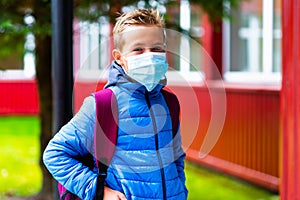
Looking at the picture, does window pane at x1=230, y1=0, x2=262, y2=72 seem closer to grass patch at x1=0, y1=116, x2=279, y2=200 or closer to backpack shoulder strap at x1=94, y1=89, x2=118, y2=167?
grass patch at x1=0, y1=116, x2=279, y2=200

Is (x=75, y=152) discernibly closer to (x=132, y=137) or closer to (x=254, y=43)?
(x=132, y=137)

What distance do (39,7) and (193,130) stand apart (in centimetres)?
311

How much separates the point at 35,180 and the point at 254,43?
3458 millimetres

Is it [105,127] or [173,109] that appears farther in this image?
[173,109]

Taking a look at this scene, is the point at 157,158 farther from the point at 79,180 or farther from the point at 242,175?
the point at 242,175

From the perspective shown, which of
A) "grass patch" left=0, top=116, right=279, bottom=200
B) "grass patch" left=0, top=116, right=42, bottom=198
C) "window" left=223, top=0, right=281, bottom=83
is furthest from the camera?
"window" left=223, top=0, right=281, bottom=83

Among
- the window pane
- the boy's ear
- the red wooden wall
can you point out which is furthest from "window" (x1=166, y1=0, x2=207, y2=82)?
the red wooden wall

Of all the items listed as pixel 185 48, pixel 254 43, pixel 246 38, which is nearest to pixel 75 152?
pixel 185 48

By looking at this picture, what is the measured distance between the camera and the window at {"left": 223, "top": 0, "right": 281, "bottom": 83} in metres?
7.91

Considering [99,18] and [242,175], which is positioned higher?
[99,18]

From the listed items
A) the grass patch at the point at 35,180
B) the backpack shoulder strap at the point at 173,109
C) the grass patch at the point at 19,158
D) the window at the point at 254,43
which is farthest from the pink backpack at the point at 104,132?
the window at the point at 254,43

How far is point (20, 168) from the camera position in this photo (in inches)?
337

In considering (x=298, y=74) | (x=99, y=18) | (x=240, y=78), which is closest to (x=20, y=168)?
(x=240, y=78)

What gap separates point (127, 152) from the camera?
212 centimetres
